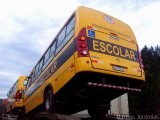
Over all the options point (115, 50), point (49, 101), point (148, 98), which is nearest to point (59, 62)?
point (49, 101)

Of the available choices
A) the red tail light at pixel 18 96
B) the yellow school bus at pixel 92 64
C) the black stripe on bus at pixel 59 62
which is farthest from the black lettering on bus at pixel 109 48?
the red tail light at pixel 18 96

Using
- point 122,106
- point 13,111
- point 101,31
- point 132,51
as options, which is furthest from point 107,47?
point 122,106

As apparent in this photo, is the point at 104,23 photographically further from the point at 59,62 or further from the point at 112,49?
the point at 59,62

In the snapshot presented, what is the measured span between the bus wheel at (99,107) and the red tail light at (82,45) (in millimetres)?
1949

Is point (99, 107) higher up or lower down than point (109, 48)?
lower down

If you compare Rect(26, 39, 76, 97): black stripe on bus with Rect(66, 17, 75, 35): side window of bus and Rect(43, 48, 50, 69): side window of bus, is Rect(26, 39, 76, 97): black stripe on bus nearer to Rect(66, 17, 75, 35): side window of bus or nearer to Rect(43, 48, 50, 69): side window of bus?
Rect(43, 48, 50, 69): side window of bus

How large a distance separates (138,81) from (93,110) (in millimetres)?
1727

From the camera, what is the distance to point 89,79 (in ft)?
26.7

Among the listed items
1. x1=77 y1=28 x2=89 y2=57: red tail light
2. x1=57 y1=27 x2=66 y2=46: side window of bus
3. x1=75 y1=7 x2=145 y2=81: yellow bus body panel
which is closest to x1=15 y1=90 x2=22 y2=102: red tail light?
x1=57 y1=27 x2=66 y2=46: side window of bus

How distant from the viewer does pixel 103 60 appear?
823 cm

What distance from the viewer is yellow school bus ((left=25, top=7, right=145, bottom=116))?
8094 millimetres

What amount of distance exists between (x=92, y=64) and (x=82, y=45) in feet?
1.89

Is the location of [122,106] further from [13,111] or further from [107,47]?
[107,47]

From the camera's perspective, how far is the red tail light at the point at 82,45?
8.00m
